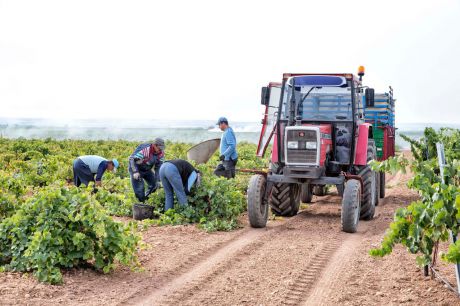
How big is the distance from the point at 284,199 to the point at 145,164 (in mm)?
2619

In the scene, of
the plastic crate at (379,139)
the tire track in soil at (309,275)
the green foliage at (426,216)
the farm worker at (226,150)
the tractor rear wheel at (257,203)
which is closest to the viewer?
the green foliage at (426,216)

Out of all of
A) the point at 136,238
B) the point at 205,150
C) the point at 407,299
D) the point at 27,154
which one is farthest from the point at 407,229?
the point at 27,154

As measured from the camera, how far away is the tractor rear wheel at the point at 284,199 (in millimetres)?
10648

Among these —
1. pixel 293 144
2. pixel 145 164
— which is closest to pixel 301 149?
pixel 293 144

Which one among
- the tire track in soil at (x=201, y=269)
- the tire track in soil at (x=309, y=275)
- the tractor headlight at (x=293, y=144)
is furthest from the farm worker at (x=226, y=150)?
the tire track in soil at (x=309, y=275)

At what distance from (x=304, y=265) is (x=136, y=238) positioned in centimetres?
205

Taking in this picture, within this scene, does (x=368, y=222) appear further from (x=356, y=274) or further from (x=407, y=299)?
(x=407, y=299)

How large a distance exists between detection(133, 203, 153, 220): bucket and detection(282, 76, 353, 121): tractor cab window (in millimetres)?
2898

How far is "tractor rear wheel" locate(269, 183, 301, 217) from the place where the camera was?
1065cm

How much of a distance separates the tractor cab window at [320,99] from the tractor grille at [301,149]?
62cm

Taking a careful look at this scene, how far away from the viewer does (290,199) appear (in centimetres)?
1086

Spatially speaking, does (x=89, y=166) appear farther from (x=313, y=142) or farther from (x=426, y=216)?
(x=426, y=216)

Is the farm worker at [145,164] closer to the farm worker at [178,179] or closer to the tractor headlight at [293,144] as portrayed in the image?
the farm worker at [178,179]

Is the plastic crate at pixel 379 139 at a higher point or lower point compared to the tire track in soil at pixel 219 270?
higher
